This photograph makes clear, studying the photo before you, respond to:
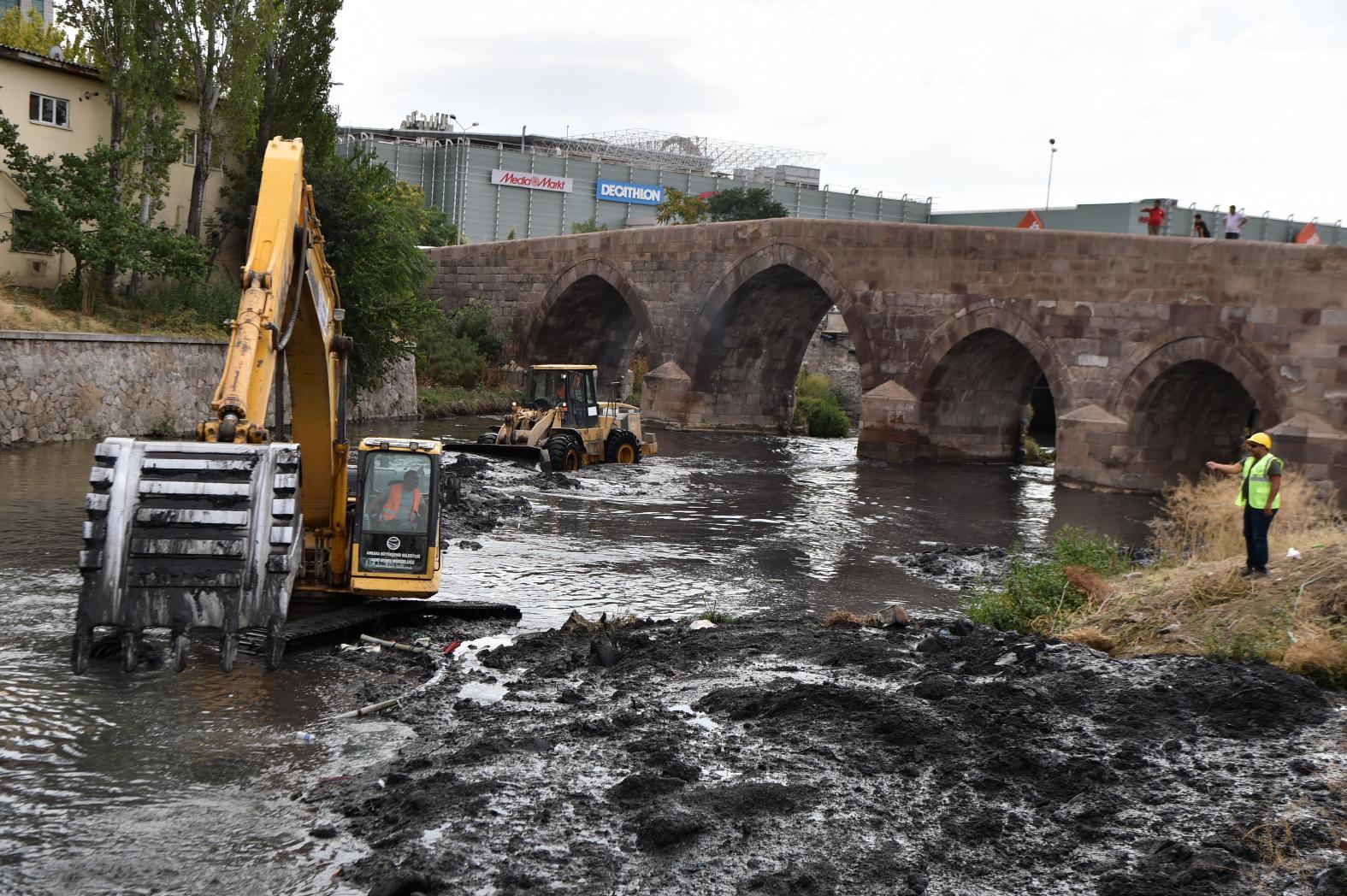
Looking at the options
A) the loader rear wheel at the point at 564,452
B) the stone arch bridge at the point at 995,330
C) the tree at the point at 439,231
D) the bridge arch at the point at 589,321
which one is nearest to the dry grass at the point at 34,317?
the loader rear wheel at the point at 564,452

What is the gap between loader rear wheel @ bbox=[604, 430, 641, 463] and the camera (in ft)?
88.1

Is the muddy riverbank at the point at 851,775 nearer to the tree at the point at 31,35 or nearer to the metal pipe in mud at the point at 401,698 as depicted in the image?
the metal pipe in mud at the point at 401,698

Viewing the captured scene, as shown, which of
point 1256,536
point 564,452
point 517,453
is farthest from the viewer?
point 564,452

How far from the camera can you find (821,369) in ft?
157

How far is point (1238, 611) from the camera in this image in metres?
10.7

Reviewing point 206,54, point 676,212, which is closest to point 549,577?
point 206,54

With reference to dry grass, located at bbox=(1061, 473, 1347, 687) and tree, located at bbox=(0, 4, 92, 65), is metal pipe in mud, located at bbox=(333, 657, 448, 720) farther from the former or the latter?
tree, located at bbox=(0, 4, 92, 65)

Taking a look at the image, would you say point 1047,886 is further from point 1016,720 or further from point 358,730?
point 358,730

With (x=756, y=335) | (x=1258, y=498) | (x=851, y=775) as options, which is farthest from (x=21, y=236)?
(x=851, y=775)

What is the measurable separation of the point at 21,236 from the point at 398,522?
18120 mm

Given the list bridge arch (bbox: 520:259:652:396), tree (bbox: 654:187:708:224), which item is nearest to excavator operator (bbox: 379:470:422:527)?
bridge arch (bbox: 520:259:652:396)

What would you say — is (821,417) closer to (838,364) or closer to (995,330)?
(838,364)

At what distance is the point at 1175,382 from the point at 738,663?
2000 centimetres

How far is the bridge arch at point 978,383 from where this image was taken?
29.8 m
